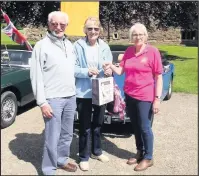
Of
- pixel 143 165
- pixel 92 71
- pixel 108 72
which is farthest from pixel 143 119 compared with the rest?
pixel 92 71

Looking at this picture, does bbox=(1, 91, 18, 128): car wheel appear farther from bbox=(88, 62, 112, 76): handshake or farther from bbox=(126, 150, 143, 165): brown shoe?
bbox=(126, 150, 143, 165): brown shoe

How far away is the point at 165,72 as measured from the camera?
6.16 meters

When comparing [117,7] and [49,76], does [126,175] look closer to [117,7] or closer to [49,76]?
[49,76]

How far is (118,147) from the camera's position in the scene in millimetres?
4266

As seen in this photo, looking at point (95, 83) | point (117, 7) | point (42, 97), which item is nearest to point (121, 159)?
point (95, 83)

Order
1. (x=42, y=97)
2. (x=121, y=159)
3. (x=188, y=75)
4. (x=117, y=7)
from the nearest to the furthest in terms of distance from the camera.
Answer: (x=42, y=97), (x=121, y=159), (x=188, y=75), (x=117, y=7)

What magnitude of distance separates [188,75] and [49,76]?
843 cm

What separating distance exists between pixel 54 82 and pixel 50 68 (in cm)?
15

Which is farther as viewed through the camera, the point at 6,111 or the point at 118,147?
the point at 118,147

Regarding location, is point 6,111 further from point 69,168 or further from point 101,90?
point 101,90

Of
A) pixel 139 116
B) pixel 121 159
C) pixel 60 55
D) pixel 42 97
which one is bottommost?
pixel 121 159

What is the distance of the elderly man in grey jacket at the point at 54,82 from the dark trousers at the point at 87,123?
0.17 metres

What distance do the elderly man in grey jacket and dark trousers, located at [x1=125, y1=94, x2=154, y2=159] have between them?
66 cm

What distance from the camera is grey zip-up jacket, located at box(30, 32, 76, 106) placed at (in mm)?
2902
